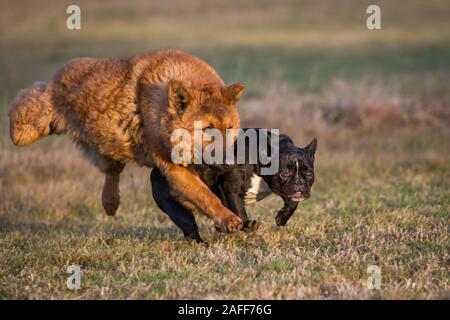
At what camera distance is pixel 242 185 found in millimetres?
7836

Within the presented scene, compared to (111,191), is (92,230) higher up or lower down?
lower down

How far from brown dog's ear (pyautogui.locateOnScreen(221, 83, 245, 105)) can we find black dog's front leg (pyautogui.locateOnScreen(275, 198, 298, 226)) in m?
1.22

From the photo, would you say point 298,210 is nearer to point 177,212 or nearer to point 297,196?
point 297,196

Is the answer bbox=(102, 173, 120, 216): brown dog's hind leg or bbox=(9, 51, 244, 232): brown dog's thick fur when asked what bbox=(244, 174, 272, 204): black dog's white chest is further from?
bbox=(102, 173, 120, 216): brown dog's hind leg

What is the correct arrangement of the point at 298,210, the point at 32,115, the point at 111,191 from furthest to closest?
the point at 298,210 < the point at 111,191 < the point at 32,115

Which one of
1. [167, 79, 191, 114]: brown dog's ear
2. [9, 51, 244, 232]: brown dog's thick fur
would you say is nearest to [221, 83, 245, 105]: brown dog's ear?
[9, 51, 244, 232]: brown dog's thick fur

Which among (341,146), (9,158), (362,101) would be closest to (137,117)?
(9,158)

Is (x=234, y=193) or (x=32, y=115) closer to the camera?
(x=234, y=193)

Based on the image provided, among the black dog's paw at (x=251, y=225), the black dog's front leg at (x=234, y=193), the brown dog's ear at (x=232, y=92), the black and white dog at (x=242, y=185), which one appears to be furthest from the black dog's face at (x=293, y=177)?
the brown dog's ear at (x=232, y=92)

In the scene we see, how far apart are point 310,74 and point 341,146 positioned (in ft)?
30.3

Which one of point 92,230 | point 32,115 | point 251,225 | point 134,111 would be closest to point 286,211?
point 251,225

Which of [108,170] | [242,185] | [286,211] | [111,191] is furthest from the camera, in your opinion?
[111,191]

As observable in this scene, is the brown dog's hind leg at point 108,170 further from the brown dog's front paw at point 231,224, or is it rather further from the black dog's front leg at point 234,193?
the brown dog's front paw at point 231,224

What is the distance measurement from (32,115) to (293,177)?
2.90 meters
